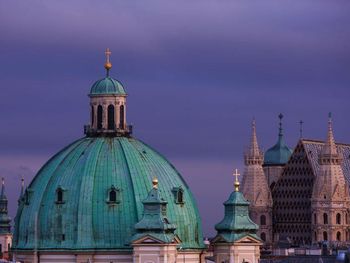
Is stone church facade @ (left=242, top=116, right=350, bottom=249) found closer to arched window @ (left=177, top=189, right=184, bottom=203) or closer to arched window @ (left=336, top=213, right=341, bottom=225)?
arched window @ (left=336, top=213, right=341, bottom=225)

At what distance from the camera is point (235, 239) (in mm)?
90625

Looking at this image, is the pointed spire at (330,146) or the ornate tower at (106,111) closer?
the ornate tower at (106,111)

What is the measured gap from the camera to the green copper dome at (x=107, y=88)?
93.4m

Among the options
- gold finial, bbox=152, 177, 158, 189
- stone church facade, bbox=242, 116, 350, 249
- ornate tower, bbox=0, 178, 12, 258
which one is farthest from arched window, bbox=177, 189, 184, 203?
stone church facade, bbox=242, 116, 350, 249

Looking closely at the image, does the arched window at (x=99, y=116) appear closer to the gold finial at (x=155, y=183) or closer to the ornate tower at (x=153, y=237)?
the gold finial at (x=155, y=183)

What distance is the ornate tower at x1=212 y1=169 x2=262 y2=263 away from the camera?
9056 cm

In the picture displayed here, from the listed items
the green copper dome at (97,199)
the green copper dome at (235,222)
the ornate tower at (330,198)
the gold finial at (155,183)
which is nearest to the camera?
the gold finial at (155,183)

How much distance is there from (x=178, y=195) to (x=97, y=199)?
152 inches

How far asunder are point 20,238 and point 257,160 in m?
108

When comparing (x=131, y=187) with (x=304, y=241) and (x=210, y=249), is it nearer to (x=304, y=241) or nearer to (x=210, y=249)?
(x=210, y=249)

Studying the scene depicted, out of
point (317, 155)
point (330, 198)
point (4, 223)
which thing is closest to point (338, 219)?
point (330, 198)

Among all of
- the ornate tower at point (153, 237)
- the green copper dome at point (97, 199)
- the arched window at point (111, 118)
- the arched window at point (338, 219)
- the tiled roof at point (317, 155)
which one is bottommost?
the ornate tower at point (153, 237)

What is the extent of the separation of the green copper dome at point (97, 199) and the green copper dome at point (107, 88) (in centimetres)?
219

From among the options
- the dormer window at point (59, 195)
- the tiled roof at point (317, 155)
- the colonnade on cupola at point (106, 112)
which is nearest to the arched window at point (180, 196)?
the colonnade on cupola at point (106, 112)
